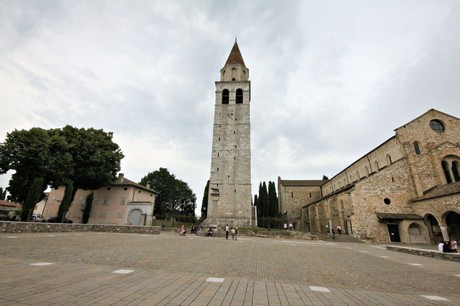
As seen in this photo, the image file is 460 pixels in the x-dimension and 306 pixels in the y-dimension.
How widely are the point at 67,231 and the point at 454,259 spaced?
2818cm

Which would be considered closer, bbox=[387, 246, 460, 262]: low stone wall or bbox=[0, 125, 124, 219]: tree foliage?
bbox=[387, 246, 460, 262]: low stone wall

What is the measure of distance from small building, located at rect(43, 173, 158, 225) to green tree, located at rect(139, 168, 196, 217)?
16.7 m

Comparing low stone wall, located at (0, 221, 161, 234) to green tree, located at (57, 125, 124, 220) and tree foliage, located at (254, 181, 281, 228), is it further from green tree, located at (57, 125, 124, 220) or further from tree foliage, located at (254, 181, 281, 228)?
tree foliage, located at (254, 181, 281, 228)

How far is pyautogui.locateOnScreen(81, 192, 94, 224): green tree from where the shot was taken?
3119 cm

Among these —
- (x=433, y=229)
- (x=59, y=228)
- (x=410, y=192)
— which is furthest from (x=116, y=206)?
(x=433, y=229)

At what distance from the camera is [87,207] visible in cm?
3159

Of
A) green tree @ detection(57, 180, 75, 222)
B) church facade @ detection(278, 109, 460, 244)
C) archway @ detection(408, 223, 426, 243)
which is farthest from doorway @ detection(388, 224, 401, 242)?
green tree @ detection(57, 180, 75, 222)

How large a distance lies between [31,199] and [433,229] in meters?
41.6

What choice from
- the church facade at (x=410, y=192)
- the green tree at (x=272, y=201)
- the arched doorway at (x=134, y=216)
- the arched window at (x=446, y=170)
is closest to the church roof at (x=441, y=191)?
the church facade at (x=410, y=192)

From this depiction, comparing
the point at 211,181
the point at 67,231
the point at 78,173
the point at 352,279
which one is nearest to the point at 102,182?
the point at 78,173

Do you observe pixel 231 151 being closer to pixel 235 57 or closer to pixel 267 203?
pixel 267 203

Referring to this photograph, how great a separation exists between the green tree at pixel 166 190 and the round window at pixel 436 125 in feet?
164

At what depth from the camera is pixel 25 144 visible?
22.2 m

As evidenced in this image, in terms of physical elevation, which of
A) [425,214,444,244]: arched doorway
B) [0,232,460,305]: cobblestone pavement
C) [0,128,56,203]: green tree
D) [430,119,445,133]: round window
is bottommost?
[0,232,460,305]: cobblestone pavement
